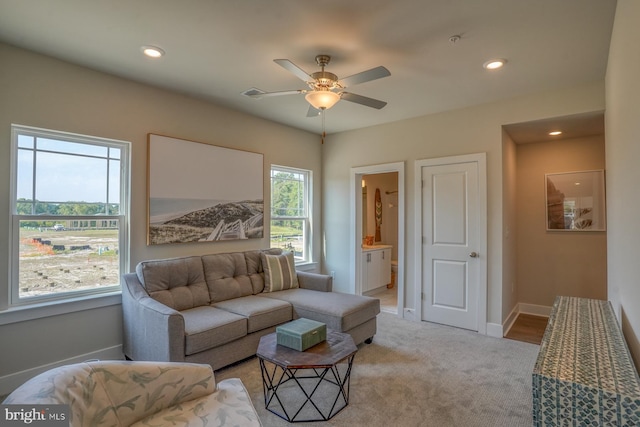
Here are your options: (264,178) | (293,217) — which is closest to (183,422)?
(264,178)

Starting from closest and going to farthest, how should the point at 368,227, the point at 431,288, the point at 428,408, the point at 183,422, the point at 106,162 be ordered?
the point at 183,422
the point at 428,408
the point at 106,162
the point at 431,288
the point at 368,227

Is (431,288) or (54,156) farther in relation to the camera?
(431,288)

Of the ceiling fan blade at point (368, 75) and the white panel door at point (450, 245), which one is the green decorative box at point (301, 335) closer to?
the ceiling fan blade at point (368, 75)

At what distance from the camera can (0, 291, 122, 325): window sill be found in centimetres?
254

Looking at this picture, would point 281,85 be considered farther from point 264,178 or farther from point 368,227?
point 368,227

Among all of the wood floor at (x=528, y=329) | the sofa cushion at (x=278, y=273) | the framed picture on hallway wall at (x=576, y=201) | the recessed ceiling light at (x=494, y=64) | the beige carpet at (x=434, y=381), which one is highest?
the recessed ceiling light at (x=494, y=64)

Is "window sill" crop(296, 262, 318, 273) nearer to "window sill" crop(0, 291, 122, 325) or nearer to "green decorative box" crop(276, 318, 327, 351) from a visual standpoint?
"window sill" crop(0, 291, 122, 325)

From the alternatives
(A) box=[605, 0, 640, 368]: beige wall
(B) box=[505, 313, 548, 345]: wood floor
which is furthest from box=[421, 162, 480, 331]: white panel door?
(A) box=[605, 0, 640, 368]: beige wall

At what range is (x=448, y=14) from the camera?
2158mm

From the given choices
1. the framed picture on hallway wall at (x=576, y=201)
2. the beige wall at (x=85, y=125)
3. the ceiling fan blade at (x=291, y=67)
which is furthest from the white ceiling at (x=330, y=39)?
the framed picture on hallway wall at (x=576, y=201)

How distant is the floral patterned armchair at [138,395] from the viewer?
49.4 inches

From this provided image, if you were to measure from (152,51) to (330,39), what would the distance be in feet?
4.68

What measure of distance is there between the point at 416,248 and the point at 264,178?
2240 millimetres

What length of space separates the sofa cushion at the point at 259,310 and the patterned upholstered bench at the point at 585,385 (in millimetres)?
2237
